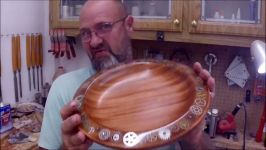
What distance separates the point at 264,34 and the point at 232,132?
54cm

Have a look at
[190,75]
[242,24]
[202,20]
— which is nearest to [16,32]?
[202,20]

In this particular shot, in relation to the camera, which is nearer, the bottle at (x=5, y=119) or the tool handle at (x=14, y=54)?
the bottle at (x=5, y=119)

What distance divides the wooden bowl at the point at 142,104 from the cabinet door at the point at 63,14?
101cm

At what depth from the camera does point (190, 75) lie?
0.67m

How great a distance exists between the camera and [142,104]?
0.66m

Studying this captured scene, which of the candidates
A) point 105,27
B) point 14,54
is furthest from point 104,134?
point 14,54

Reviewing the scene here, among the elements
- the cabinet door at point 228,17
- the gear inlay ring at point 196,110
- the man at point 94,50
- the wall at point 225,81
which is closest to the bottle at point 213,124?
the wall at point 225,81

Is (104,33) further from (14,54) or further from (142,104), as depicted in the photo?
(14,54)

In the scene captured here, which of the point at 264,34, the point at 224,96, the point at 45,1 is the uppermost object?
the point at 45,1

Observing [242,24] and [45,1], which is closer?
[242,24]

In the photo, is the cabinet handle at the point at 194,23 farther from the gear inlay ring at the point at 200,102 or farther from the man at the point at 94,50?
the gear inlay ring at the point at 200,102

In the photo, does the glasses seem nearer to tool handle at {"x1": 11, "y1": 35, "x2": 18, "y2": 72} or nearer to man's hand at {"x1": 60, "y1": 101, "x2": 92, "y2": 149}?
man's hand at {"x1": 60, "y1": 101, "x2": 92, "y2": 149}

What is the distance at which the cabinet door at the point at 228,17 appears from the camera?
4.34 ft

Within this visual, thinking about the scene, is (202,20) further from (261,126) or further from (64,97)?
(64,97)
